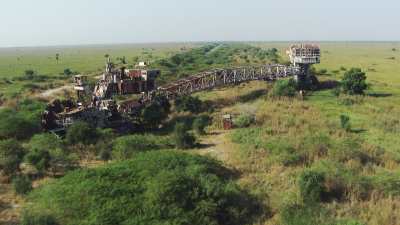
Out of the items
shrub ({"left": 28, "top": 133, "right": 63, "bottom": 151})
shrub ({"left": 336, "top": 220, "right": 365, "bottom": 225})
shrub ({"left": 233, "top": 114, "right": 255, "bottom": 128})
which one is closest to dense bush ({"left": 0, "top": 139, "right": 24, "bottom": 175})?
shrub ({"left": 28, "top": 133, "right": 63, "bottom": 151})

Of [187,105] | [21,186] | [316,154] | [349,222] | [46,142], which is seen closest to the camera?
[349,222]

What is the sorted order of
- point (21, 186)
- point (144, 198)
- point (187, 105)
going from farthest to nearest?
point (187, 105)
point (21, 186)
point (144, 198)

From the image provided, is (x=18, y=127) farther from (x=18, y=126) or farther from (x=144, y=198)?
(x=144, y=198)

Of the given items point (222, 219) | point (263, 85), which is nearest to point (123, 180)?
point (222, 219)

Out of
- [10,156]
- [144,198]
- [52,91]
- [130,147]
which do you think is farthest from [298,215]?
[52,91]


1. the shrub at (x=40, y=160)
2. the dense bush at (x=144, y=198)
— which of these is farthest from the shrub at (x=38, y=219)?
the shrub at (x=40, y=160)

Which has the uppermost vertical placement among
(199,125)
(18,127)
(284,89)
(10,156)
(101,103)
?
(284,89)

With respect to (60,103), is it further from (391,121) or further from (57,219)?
(391,121)
